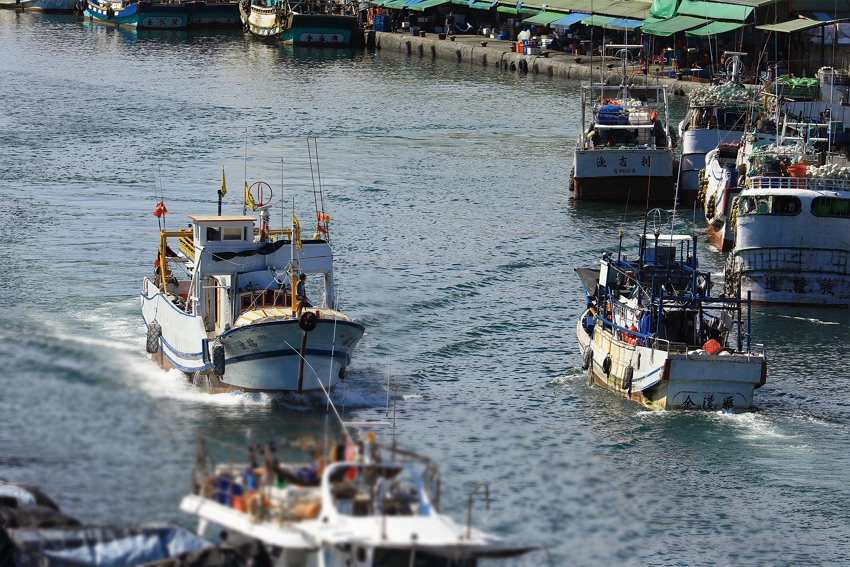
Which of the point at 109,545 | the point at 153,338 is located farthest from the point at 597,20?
the point at 109,545

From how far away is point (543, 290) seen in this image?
1838 inches

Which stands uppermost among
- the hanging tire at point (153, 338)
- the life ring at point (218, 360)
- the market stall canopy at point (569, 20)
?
the market stall canopy at point (569, 20)

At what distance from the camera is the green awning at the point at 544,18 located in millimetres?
106312

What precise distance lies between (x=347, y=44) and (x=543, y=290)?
7804cm

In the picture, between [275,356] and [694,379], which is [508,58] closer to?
[694,379]

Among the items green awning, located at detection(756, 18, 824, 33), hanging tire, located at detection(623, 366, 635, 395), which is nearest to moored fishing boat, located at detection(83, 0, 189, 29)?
green awning, located at detection(756, 18, 824, 33)

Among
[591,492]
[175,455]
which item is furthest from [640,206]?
[175,455]

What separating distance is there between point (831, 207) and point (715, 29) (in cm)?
4697

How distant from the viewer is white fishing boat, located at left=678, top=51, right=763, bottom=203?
6228 cm

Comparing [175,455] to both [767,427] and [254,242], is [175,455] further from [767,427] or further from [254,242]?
[767,427]

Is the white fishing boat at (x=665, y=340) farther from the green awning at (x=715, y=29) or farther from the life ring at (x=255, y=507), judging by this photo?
the green awning at (x=715, y=29)

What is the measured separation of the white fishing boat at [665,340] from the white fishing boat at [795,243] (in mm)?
6139

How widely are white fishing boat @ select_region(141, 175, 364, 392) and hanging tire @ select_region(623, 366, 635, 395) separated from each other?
21.1 ft

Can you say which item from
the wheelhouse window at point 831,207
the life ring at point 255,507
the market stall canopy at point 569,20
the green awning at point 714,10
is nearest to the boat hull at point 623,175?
the wheelhouse window at point 831,207
